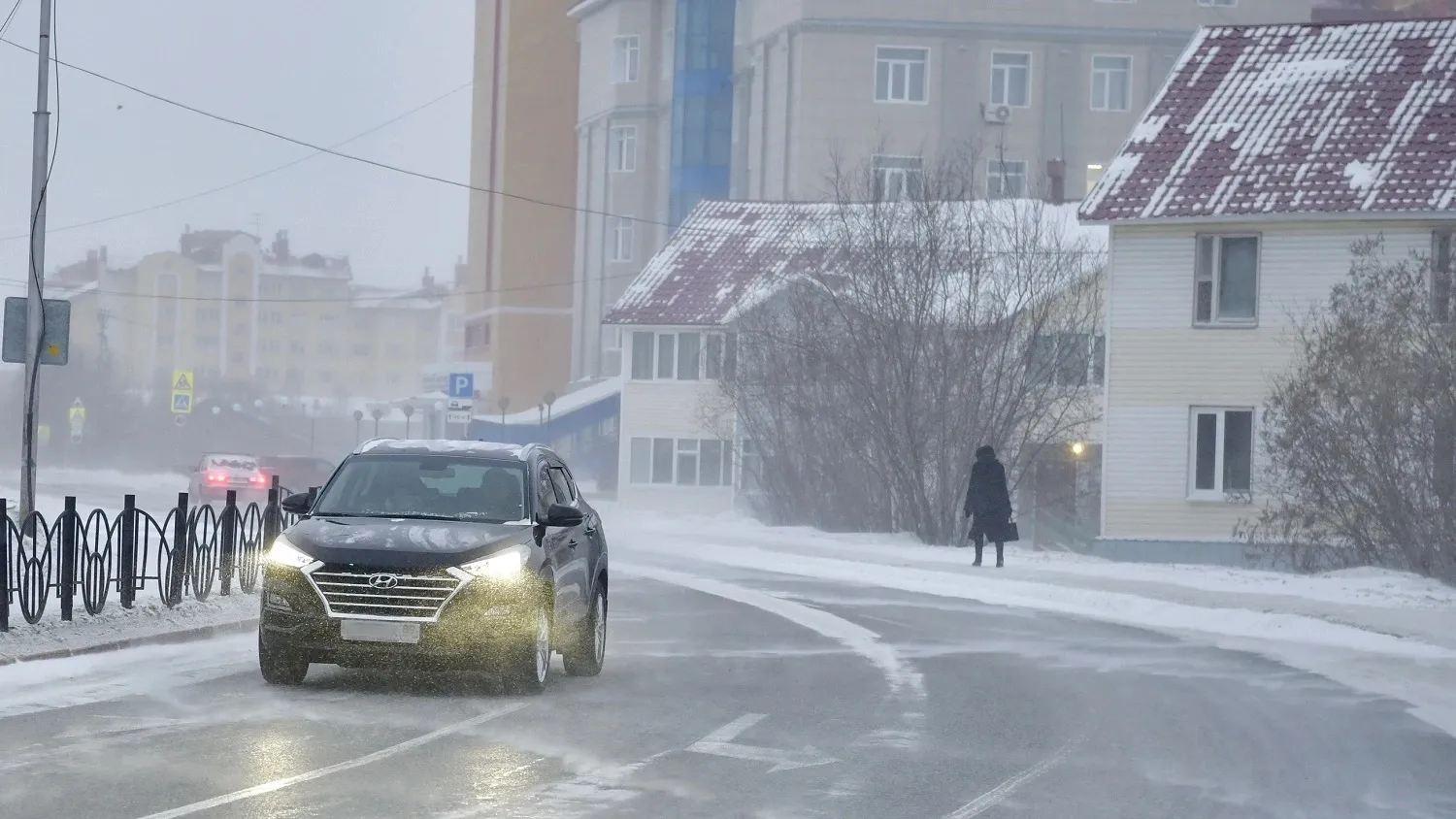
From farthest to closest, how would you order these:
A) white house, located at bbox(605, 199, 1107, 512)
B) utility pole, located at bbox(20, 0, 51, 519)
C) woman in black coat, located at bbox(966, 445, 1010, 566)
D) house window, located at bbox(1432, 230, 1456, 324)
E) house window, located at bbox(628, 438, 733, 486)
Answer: house window, located at bbox(628, 438, 733, 486) → white house, located at bbox(605, 199, 1107, 512) → woman in black coat, located at bbox(966, 445, 1010, 566) → house window, located at bbox(1432, 230, 1456, 324) → utility pole, located at bbox(20, 0, 51, 519)

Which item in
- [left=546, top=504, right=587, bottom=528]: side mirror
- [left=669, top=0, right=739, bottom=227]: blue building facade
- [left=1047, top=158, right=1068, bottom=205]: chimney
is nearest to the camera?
[left=546, top=504, right=587, bottom=528]: side mirror

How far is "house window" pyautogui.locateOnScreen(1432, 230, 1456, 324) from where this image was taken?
29.0 m

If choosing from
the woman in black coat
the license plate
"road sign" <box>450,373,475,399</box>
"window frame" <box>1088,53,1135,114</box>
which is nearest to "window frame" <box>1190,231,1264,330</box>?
the woman in black coat

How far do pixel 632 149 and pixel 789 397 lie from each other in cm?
4381

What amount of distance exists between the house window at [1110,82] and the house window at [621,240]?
70.6 feet

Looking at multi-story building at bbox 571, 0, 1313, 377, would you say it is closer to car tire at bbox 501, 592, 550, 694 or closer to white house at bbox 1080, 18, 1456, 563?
white house at bbox 1080, 18, 1456, 563

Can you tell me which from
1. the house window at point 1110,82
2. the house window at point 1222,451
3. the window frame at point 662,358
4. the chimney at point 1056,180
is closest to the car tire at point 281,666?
the house window at point 1222,451

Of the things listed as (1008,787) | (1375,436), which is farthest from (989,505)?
(1008,787)

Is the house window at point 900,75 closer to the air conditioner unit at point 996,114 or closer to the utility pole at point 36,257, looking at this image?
the air conditioner unit at point 996,114

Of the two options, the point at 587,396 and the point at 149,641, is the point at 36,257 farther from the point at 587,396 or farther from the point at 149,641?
the point at 587,396

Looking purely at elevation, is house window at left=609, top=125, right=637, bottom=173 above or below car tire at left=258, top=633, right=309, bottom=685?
above

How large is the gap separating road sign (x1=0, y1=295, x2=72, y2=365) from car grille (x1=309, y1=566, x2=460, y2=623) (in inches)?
406

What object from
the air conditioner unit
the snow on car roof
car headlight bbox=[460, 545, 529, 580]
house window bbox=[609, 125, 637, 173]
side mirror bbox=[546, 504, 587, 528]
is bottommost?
car headlight bbox=[460, 545, 529, 580]

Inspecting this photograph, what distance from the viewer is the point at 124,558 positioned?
57.4 ft
